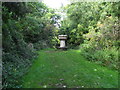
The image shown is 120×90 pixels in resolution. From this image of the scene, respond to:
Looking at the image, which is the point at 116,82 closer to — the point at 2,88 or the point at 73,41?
the point at 2,88

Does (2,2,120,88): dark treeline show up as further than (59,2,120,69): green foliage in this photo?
No

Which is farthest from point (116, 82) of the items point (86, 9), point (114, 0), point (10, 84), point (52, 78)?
point (86, 9)

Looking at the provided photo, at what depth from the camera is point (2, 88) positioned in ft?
9.78

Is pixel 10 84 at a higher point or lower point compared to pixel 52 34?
lower

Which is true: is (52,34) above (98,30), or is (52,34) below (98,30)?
below

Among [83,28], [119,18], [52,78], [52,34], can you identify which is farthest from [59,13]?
[52,78]

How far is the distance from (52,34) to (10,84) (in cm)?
1082

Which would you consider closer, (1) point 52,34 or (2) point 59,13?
(1) point 52,34

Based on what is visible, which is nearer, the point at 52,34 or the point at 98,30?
the point at 98,30

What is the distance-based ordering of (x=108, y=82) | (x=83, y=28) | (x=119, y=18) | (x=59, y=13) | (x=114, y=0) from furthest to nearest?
(x=59, y=13), (x=83, y=28), (x=119, y=18), (x=114, y=0), (x=108, y=82)

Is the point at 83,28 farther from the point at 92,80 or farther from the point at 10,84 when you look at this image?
the point at 10,84

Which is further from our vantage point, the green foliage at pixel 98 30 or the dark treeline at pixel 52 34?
the green foliage at pixel 98 30

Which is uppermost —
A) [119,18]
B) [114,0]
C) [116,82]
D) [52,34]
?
[114,0]

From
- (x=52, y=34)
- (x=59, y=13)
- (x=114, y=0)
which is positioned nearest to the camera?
(x=114, y=0)
